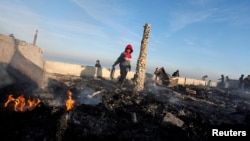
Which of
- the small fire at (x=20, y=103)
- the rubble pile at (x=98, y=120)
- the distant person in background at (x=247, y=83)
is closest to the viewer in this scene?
the rubble pile at (x=98, y=120)

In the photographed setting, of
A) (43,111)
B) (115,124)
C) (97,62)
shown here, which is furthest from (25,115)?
(97,62)

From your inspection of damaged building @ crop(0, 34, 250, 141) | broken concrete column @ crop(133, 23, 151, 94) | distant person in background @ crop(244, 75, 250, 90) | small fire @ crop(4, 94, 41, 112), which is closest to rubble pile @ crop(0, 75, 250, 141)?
damaged building @ crop(0, 34, 250, 141)

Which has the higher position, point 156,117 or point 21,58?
point 21,58

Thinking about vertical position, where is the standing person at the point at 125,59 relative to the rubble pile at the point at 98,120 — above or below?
above

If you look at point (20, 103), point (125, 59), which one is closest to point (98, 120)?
point (20, 103)

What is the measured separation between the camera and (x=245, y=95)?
25.2 m

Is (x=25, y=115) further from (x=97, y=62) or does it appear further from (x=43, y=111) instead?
(x=97, y=62)

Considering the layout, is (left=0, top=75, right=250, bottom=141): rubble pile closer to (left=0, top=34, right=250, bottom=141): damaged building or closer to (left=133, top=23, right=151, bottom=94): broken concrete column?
(left=0, top=34, right=250, bottom=141): damaged building

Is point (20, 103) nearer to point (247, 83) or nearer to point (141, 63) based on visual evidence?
point (141, 63)

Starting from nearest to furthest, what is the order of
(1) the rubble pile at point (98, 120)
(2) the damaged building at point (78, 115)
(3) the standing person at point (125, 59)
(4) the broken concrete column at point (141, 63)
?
1. (1) the rubble pile at point (98, 120)
2. (2) the damaged building at point (78, 115)
3. (4) the broken concrete column at point (141, 63)
4. (3) the standing person at point (125, 59)

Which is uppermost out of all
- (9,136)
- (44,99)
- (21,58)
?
(21,58)

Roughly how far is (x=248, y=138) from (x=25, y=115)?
7.24 meters

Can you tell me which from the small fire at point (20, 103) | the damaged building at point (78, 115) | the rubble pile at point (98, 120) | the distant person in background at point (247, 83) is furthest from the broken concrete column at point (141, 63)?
the distant person in background at point (247, 83)

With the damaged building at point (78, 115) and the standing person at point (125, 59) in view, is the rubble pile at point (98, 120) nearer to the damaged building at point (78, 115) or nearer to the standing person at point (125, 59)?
the damaged building at point (78, 115)
